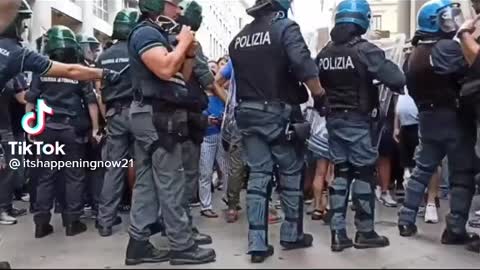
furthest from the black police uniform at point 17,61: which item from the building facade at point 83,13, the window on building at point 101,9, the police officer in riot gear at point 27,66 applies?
the window on building at point 101,9

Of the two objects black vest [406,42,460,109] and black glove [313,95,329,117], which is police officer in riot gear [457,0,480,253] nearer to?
black vest [406,42,460,109]

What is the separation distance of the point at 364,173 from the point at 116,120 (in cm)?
217

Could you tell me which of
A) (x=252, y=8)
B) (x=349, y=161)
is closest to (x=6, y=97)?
(x=252, y=8)

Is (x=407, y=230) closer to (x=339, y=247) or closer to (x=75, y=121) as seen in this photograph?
(x=339, y=247)

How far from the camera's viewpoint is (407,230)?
17.7 feet

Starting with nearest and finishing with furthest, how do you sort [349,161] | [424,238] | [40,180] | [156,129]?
[156,129] < [349,161] < [424,238] < [40,180]

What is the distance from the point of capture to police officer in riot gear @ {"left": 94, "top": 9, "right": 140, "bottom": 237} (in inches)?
221

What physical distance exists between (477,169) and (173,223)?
253 cm

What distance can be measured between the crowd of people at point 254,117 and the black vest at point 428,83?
0.4 inches

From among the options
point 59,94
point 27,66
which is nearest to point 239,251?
point 27,66

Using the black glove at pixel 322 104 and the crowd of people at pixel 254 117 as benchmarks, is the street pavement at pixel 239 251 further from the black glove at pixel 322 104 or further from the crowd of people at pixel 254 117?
the black glove at pixel 322 104

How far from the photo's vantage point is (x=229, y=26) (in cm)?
809

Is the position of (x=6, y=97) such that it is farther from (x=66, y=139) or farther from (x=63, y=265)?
(x=63, y=265)

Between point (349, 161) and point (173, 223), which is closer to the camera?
point (173, 223)
